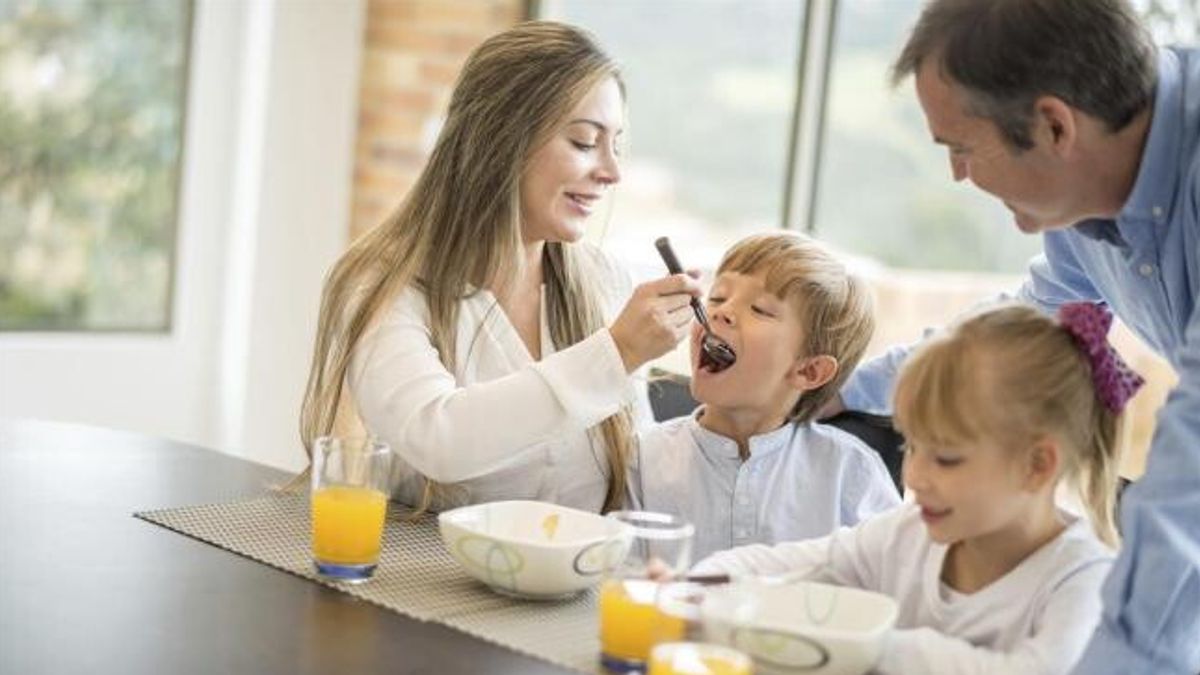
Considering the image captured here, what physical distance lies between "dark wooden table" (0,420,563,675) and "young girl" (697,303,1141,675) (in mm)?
396

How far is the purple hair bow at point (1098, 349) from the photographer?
1.68 meters

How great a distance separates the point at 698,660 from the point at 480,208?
1.11 meters

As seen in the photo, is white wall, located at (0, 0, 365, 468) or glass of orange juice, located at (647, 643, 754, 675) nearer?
glass of orange juice, located at (647, 643, 754, 675)

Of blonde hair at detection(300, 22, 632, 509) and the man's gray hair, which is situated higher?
the man's gray hair

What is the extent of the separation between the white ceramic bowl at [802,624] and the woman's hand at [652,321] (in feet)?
1.88

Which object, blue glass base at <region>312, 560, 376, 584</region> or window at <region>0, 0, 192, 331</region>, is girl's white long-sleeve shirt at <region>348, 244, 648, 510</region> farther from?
window at <region>0, 0, 192, 331</region>

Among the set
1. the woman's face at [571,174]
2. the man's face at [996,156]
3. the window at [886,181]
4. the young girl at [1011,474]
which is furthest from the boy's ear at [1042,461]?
the window at [886,181]

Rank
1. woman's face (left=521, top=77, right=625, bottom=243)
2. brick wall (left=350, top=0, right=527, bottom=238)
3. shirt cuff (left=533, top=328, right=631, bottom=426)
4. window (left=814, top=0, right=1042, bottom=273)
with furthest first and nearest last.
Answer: brick wall (left=350, top=0, right=527, bottom=238), window (left=814, top=0, right=1042, bottom=273), woman's face (left=521, top=77, right=625, bottom=243), shirt cuff (left=533, top=328, right=631, bottom=426)

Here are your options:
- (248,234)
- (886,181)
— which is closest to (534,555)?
(886,181)

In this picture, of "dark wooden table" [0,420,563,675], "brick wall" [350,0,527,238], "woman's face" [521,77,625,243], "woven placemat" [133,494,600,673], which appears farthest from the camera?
"brick wall" [350,0,527,238]

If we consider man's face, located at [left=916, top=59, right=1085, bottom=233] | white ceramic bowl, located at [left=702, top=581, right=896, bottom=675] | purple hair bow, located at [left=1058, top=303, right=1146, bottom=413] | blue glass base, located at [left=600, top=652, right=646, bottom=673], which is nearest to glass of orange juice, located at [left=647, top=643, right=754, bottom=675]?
white ceramic bowl, located at [left=702, top=581, right=896, bottom=675]

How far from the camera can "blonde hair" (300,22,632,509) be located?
238 cm

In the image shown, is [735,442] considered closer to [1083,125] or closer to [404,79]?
[1083,125]

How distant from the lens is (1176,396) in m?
1.63
